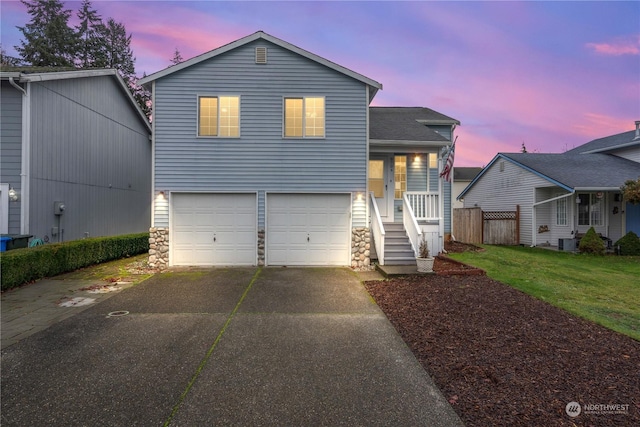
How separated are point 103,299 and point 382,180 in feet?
29.1

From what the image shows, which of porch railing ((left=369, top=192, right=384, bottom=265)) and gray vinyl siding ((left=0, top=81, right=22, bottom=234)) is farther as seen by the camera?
gray vinyl siding ((left=0, top=81, right=22, bottom=234))

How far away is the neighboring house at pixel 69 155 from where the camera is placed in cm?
943

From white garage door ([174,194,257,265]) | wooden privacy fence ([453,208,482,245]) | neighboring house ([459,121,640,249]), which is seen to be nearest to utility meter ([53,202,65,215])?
white garage door ([174,194,257,265])

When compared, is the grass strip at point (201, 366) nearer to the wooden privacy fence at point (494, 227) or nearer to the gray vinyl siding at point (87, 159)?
the gray vinyl siding at point (87, 159)

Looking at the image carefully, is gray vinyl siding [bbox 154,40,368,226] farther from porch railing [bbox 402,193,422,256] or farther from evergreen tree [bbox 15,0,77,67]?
evergreen tree [bbox 15,0,77,67]

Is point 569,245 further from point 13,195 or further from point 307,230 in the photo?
point 13,195

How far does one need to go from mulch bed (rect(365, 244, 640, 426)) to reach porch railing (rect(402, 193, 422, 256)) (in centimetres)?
290

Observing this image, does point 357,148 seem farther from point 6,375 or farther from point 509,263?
point 6,375

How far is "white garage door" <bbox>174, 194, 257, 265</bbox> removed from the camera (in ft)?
31.6

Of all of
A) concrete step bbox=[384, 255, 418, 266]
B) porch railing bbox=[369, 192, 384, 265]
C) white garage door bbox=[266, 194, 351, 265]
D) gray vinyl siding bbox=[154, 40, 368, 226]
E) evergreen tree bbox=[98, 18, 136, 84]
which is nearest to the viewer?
concrete step bbox=[384, 255, 418, 266]

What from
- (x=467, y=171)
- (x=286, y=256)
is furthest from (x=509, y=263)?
(x=467, y=171)

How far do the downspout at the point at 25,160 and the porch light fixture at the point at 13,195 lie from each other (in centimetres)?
12

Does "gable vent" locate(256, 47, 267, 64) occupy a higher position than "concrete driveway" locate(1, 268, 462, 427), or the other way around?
"gable vent" locate(256, 47, 267, 64)

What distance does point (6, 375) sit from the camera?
345 cm
